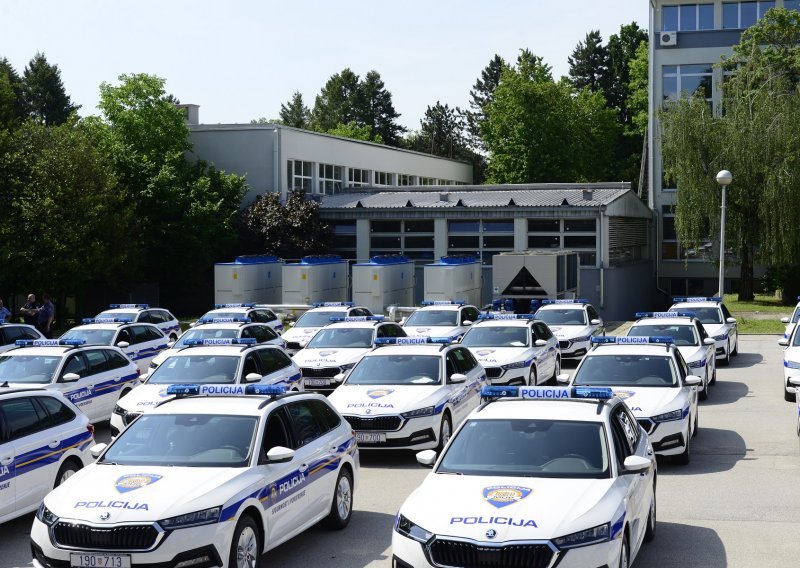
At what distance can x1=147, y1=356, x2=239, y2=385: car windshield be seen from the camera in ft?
51.9

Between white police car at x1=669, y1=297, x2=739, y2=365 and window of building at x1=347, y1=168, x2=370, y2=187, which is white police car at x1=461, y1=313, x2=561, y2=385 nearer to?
white police car at x1=669, y1=297, x2=739, y2=365

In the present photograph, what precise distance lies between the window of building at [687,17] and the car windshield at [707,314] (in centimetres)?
2893

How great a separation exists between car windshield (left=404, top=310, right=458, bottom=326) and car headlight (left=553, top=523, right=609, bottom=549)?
740 inches

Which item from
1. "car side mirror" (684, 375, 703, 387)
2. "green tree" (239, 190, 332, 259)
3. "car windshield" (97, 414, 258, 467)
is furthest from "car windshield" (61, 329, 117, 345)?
"green tree" (239, 190, 332, 259)

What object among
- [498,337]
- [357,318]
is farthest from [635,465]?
[357,318]

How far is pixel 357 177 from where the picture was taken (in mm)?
56656

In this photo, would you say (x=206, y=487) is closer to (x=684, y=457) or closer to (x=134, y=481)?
(x=134, y=481)

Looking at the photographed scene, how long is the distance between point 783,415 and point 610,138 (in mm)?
64597

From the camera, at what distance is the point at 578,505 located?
7750 millimetres

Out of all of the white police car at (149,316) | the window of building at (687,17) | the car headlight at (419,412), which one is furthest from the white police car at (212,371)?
the window of building at (687,17)

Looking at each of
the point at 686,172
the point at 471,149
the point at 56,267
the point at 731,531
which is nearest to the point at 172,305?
the point at 56,267

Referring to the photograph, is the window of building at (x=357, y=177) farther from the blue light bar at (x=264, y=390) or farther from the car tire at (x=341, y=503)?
the blue light bar at (x=264, y=390)

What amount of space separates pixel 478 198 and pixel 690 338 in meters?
25.0

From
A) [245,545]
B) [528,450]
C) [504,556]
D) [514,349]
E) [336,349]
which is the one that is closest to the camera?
[504,556]
